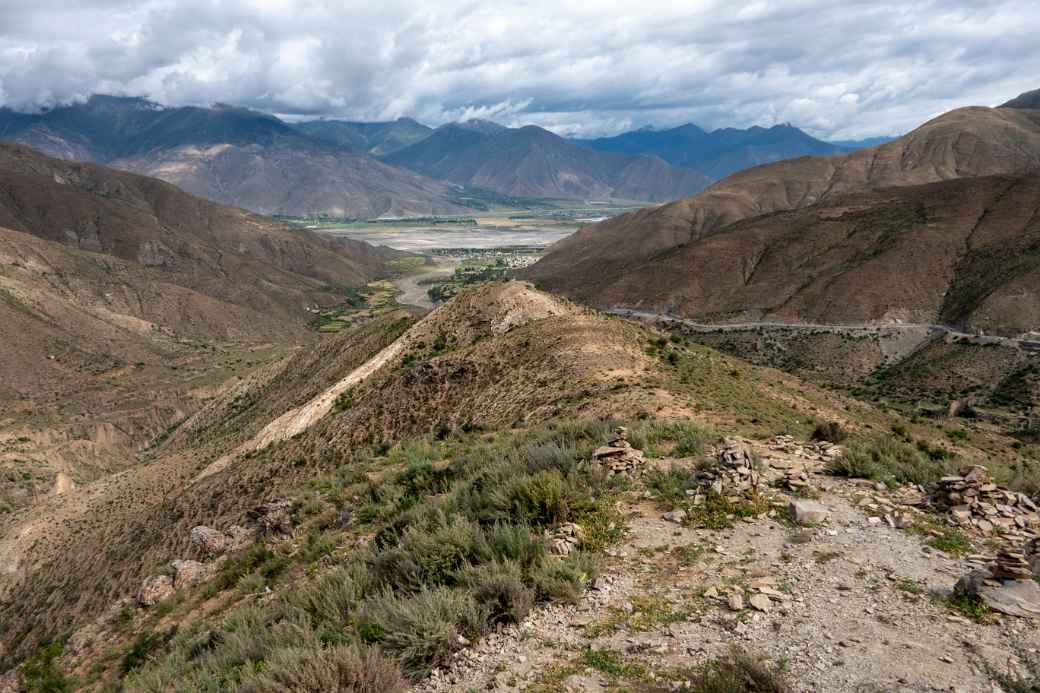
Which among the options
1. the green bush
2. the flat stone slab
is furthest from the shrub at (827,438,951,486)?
the green bush

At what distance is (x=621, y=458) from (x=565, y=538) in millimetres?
3559

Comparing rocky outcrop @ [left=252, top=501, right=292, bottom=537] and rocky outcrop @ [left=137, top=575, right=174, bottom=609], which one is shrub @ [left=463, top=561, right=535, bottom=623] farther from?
rocky outcrop @ [left=137, top=575, right=174, bottom=609]

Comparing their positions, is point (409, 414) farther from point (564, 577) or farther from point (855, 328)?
point (855, 328)

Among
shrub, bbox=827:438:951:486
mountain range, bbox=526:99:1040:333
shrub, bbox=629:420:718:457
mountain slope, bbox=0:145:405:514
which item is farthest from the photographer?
mountain range, bbox=526:99:1040:333

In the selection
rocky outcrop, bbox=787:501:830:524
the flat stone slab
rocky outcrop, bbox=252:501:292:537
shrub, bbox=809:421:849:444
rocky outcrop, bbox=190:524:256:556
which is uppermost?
the flat stone slab

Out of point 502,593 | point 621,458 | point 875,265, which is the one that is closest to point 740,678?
point 502,593

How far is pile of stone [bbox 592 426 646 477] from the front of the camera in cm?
1156

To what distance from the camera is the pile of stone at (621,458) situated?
37.9 ft

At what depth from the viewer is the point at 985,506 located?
9.35 m

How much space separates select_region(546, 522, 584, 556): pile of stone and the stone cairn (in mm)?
2727

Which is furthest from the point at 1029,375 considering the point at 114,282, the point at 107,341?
the point at 114,282

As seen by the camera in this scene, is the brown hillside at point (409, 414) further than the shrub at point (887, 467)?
Yes

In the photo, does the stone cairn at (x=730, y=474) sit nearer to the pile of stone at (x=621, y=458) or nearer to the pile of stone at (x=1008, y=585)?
the pile of stone at (x=621, y=458)

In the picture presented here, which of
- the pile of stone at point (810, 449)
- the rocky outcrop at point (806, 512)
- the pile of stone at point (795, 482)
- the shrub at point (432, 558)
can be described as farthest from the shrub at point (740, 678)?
the pile of stone at point (810, 449)
